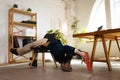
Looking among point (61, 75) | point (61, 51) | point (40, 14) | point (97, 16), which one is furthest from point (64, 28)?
point (61, 75)

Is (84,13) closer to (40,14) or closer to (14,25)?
(40,14)

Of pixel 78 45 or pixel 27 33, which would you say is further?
pixel 78 45

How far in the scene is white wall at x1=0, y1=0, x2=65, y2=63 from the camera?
12.3ft

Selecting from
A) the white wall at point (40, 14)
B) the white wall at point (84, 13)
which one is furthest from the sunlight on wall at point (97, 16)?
the white wall at point (40, 14)

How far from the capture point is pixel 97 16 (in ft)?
17.5

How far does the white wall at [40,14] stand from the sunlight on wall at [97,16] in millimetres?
1035

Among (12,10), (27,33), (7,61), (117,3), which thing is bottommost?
(7,61)

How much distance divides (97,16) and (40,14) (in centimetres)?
205

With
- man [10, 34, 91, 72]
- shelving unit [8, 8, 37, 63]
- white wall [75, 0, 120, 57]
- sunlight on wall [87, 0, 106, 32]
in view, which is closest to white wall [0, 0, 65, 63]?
shelving unit [8, 8, 37, 63]

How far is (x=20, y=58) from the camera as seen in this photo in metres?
4.00

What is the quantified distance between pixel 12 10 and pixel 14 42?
813 mm

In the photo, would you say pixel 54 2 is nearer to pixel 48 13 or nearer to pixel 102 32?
pixel 48 13

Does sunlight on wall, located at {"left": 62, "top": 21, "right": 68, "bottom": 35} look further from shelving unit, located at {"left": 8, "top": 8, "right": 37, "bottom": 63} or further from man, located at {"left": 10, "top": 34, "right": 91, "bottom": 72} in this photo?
man, located at {"left": 10, "top": 34, "right": 91, "bottom": 72}

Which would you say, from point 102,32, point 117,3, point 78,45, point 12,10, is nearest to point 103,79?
point 102,32
